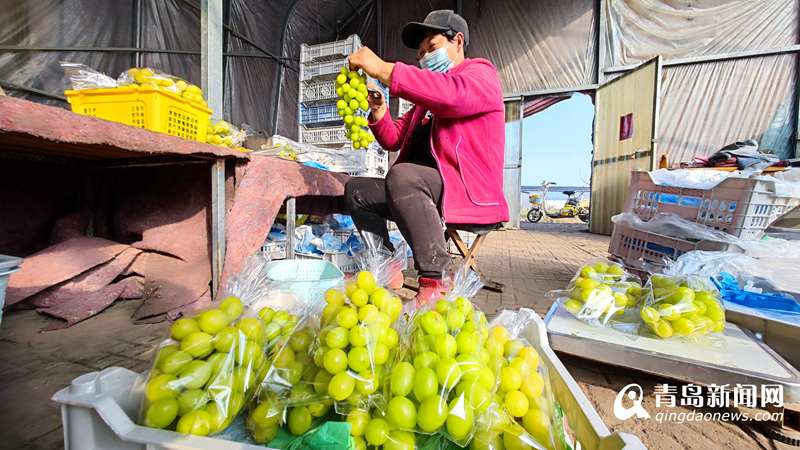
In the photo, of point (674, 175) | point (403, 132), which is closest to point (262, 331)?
point (403, 132)

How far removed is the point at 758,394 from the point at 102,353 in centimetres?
220

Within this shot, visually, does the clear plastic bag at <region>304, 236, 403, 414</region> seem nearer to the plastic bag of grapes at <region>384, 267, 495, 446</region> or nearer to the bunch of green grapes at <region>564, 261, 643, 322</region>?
the plastic bag of grapes at <region>384, 267, 495, 446</region>

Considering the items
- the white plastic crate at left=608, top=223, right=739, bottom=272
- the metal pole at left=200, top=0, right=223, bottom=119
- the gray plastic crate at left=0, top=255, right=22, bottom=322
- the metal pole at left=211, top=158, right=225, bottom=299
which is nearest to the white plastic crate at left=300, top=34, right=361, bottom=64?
the metal pole at left=200, top=0, right=223, bottom=119

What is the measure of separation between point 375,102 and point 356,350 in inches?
73.6

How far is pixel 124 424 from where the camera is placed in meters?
0.54

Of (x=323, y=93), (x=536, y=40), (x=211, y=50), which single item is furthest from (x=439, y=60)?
(x=536, y=40)

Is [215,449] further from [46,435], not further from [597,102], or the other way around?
[597,102]

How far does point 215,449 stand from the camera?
501 mm

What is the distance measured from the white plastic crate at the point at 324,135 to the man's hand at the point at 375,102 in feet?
8.40

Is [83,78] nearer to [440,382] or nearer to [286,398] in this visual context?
[286,398]

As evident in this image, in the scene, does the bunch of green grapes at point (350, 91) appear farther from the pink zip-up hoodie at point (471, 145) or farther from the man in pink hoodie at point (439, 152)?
the pink zip-up hoodie at point (471, 145)

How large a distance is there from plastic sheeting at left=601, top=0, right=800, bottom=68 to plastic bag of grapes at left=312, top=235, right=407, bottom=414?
7.94 metres

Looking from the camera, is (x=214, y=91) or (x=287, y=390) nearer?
(x=287, y=390)

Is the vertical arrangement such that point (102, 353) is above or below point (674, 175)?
below
